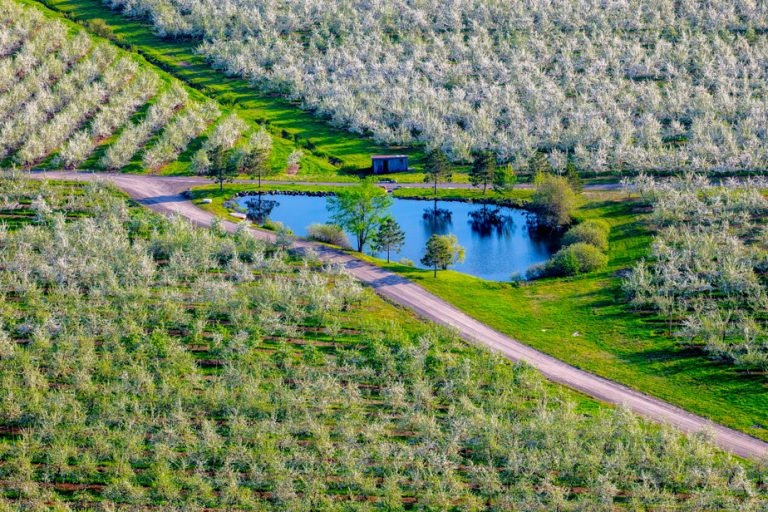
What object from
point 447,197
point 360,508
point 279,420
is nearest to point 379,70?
point 447,197

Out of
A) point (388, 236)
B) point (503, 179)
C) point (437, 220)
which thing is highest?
point (503, 179)

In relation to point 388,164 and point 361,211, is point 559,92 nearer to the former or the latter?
point 388,164

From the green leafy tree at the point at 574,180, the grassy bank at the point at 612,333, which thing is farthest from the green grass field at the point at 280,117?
the grassy bank at the point at 612,333

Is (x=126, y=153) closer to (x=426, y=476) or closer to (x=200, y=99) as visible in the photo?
(x=200, y=99)

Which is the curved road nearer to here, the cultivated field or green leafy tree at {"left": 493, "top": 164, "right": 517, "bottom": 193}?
green leafy tree at {"left": 493, "top": 164, "right": 517, "bottom": 193}

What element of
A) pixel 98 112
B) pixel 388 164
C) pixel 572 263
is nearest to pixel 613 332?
pixel 572 263

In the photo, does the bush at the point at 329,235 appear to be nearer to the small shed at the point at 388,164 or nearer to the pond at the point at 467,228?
the pond at the point at 467,228
